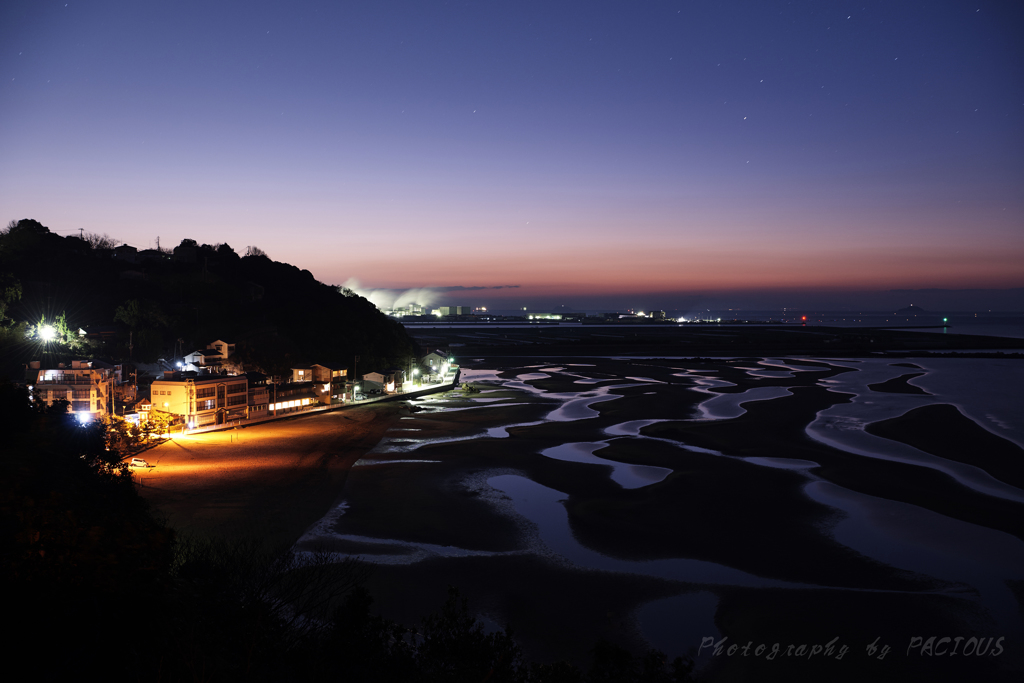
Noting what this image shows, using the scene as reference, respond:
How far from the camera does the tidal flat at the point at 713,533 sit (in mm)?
11641

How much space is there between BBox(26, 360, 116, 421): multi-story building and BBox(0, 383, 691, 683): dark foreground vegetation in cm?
2373

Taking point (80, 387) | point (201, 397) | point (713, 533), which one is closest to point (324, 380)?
point (201, 397)

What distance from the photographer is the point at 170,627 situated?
8125 mm

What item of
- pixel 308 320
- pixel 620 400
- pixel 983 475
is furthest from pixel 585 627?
pixel 308 320

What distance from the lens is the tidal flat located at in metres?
11.6

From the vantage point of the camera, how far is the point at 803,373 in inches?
2429

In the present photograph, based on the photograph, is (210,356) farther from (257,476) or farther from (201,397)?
(257,476)

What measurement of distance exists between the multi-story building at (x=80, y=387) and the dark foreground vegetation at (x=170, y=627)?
934 inches

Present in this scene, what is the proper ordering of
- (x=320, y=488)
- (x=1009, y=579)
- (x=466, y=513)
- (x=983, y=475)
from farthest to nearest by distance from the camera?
(x=983, y=475) → (x=320, y=488) → (x=466, y=513) → (x=1009, y=579)

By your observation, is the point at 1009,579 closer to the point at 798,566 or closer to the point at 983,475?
the point at 798,566

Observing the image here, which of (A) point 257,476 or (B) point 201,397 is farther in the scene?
(B) point 201,397

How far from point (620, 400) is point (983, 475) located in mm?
22867

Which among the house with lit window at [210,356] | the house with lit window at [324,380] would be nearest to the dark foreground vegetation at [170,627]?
the house with lit window at [324,380]

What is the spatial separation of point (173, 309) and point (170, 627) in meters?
57.1
